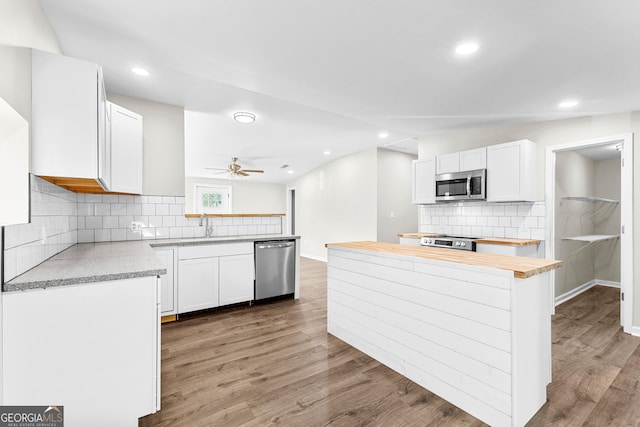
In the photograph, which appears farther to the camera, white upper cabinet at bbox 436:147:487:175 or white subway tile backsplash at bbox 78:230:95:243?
white upper cabinet at bbox 436:147:487:175

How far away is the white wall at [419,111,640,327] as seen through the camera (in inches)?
116

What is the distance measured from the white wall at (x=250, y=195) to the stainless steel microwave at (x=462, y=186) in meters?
6.62

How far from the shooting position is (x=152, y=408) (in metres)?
1.53

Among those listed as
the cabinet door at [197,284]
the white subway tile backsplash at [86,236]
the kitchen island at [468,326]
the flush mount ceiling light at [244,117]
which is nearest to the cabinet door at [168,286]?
the cabinet door at [197,284]

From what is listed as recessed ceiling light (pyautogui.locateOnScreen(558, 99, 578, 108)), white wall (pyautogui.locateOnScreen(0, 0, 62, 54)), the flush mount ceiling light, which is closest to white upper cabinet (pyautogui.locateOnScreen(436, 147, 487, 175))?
recessed ceiling light (pyautogui.locateOnScreen(558, 99, 578, 108))

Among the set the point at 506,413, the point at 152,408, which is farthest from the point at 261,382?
the point at 506,413

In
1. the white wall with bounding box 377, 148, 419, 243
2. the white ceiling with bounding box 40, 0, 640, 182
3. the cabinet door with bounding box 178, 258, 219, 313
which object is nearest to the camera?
the white ceiling with bounding box 40, 0, 640, 182

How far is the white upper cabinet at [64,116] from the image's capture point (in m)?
1.62

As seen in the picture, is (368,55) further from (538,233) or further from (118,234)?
(118,234)

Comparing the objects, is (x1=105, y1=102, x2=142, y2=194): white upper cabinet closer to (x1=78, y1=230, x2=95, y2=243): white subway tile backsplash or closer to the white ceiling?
the white ceiling

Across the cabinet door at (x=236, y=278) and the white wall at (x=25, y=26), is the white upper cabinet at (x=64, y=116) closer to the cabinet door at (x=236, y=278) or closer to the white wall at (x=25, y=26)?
the white wall at (x=25, y=26)

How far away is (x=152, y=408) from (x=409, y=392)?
1.52 m

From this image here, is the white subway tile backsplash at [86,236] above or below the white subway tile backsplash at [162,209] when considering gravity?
below

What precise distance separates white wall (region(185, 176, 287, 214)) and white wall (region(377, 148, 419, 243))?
4.84 meters
